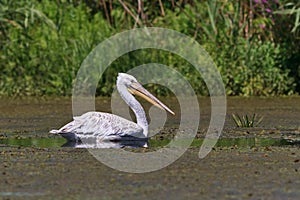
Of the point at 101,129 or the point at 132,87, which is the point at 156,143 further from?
the point at 132,87

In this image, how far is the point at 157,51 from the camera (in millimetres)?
14961

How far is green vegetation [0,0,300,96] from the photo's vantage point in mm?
14586

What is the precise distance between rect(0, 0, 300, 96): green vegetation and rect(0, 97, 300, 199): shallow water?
10.9ft

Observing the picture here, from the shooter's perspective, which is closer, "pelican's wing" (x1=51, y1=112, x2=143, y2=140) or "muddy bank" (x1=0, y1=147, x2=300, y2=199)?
"muddy bank" (x1=0, y1=147, x2=300, y2=199)

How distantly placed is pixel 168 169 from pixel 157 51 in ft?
24.5

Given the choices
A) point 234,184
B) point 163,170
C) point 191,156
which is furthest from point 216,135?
point 234,184

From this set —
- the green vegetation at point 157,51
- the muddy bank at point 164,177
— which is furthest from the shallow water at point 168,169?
the green vegetation at point 157,51

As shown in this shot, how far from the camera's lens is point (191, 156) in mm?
8305

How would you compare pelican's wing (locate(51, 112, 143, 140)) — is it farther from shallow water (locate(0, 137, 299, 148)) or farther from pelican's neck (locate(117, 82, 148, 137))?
pelican's neck (locate(117, 82, 148, 137))

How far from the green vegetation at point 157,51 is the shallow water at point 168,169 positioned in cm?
332

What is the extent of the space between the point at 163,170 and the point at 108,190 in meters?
0.99

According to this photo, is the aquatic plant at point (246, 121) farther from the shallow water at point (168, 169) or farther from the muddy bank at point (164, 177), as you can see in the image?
the muddy bank at point (164, 177)

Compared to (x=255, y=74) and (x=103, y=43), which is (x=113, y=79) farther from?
(x=255, y=74)

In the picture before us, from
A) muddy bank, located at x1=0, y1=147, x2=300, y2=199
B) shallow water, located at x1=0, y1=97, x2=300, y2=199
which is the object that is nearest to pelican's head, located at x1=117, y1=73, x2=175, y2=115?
shallow water, located at x1=0, y1=97, x2=300, y2=199
